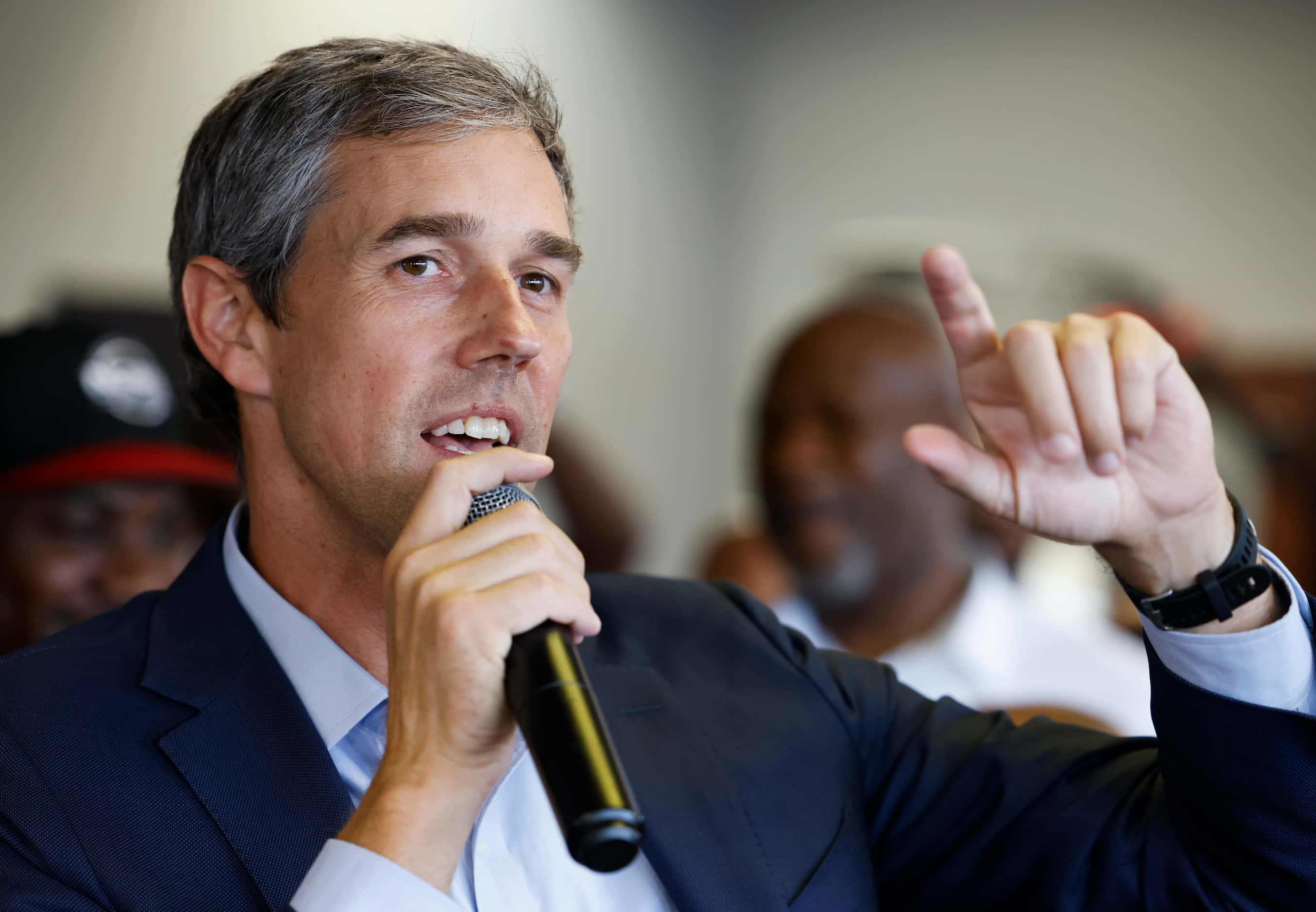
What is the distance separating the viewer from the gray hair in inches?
54.7

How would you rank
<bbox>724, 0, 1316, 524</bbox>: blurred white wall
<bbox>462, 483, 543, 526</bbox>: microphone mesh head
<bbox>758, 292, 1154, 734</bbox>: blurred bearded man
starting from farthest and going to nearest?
1. <bbox>724, 0, 1316, 524</bbox>: blurred white wall
2. <bbox>758, 292, 1154, 734</bbox>: blurred bearded man
3. <bbox>462, 483, 543, 526</bbox>: microphone mesh head

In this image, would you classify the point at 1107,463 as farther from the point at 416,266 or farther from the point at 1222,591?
the point at 416,266

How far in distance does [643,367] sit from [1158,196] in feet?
8.06

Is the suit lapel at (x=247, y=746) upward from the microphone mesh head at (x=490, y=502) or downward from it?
downward

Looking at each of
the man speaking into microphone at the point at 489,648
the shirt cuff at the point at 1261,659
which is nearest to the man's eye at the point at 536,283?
the man speaking into microphone at the point at 489,648

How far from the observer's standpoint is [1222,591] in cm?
112

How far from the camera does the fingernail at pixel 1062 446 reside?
0.99 metres

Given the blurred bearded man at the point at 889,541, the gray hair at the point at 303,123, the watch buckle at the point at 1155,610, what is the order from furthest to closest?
the blurred bearded man at the point at 889,541, the gray hair at the point at 303,123, the watch buckle at the point at 1155,610

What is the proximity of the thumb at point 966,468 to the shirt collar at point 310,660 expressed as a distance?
582mm

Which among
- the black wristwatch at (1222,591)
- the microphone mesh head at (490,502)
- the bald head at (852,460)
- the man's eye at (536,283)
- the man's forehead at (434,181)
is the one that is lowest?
the bald head at (852,460)

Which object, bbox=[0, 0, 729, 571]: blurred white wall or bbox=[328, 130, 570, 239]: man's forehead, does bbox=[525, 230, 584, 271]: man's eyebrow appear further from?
bbox=[0, 0, 729, 571]: blurred white wall

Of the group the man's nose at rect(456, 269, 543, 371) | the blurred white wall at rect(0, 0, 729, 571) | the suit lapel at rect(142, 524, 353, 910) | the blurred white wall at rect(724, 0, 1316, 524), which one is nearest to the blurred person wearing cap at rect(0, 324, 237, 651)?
the blurred white wall at rect(0, 0, 729, 571)

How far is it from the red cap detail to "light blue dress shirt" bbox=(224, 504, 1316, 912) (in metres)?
0.73

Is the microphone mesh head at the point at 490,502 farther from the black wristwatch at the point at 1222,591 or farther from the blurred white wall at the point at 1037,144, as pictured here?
the blurred white wall at the point at 1037,144
